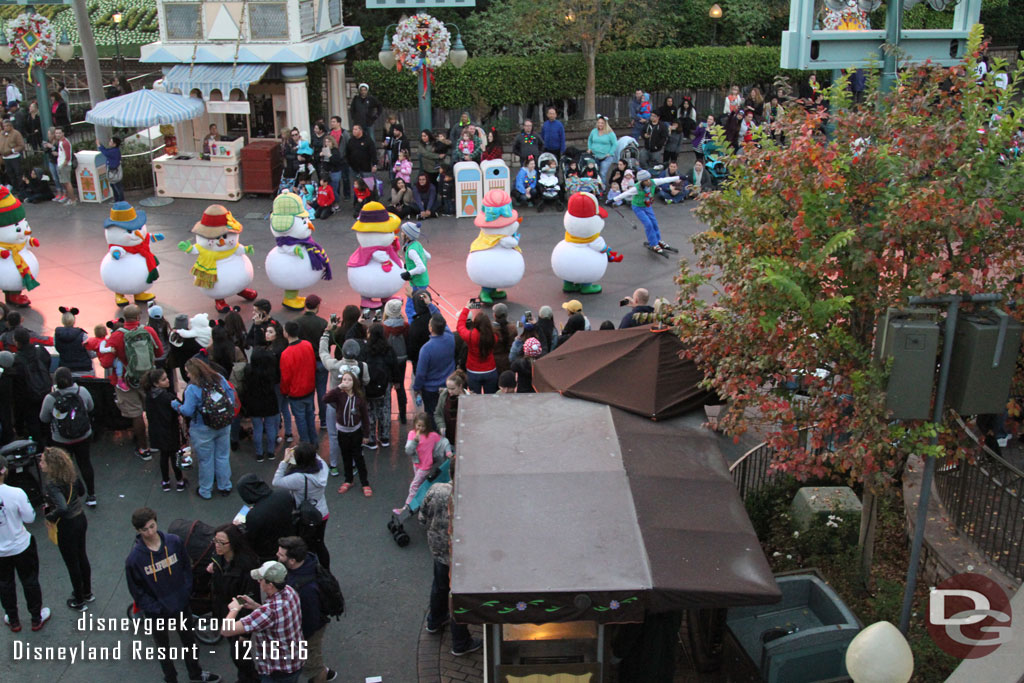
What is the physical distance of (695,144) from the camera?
23172 mm

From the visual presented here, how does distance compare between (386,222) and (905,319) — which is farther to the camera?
(386,222)

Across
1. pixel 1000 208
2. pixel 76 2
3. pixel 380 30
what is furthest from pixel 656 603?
pixel 380 30

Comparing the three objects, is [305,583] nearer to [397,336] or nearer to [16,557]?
[16,557]

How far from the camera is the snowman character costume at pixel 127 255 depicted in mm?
13953

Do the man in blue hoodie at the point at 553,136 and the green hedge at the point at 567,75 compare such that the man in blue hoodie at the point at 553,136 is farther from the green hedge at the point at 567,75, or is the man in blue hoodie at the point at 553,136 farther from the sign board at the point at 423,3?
the green hedge at the point at 567,75

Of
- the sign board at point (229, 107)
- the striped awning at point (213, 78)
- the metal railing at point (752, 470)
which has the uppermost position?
the striped awning at point (213, 78)

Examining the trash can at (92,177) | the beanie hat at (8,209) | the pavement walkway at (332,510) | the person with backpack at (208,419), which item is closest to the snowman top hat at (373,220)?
the pavement walkway at (332,510)

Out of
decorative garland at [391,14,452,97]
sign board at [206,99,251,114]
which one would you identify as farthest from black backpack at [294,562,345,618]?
sign board at [206,99,251,114]

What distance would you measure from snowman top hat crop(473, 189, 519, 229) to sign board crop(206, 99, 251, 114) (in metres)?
8.24

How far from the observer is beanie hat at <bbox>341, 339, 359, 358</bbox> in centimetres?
1008

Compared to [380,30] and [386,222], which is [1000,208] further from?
[380,30]

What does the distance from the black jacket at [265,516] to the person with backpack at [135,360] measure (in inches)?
123

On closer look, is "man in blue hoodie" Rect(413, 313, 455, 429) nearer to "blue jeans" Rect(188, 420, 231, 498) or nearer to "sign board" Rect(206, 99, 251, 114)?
"blue jeans" Rect(188, 420, 231, 498)

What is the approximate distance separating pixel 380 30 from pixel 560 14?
490cm
